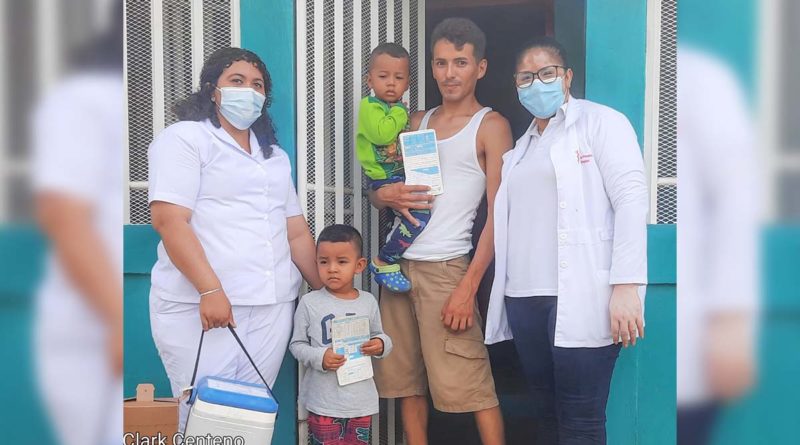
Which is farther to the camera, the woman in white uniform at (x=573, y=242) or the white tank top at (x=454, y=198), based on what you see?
the white tank top at (x=454, y=198)

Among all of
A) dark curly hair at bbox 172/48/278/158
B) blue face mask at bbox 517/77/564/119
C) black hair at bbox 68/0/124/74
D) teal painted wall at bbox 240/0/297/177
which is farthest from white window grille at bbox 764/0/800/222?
teal painted wall at bbox 240/0/297/177

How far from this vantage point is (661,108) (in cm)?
337

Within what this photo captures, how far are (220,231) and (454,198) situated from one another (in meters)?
0.97

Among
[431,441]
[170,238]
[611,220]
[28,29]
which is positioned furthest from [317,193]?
[28,29]

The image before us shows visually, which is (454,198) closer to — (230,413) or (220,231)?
(220,231)

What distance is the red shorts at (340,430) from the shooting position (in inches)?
120

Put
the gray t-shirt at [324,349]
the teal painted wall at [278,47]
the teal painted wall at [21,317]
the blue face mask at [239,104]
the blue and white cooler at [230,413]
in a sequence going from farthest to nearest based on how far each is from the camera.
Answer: the teal painted wall at [278,47] < the gray t-shirt at [324,349] < the blue face mask at [239,104] < the blue and white cooler at [230,413] < the teal painted wall at [21,317]

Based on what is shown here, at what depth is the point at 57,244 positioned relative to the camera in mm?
1062

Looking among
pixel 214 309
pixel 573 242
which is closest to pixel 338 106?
pixel 214 309

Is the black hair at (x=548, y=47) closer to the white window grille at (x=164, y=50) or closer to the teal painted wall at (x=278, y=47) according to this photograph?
the teal painted wall at (x=278, y=47)

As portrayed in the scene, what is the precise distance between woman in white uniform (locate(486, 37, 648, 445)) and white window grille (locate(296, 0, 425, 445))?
874 millimetres

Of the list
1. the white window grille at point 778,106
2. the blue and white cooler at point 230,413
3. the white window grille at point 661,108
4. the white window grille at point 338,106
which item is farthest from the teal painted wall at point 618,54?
the white window grille at point 778,106

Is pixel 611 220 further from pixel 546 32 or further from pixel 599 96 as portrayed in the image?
pixel 546 32

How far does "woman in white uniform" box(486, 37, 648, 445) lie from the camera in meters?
2.69
